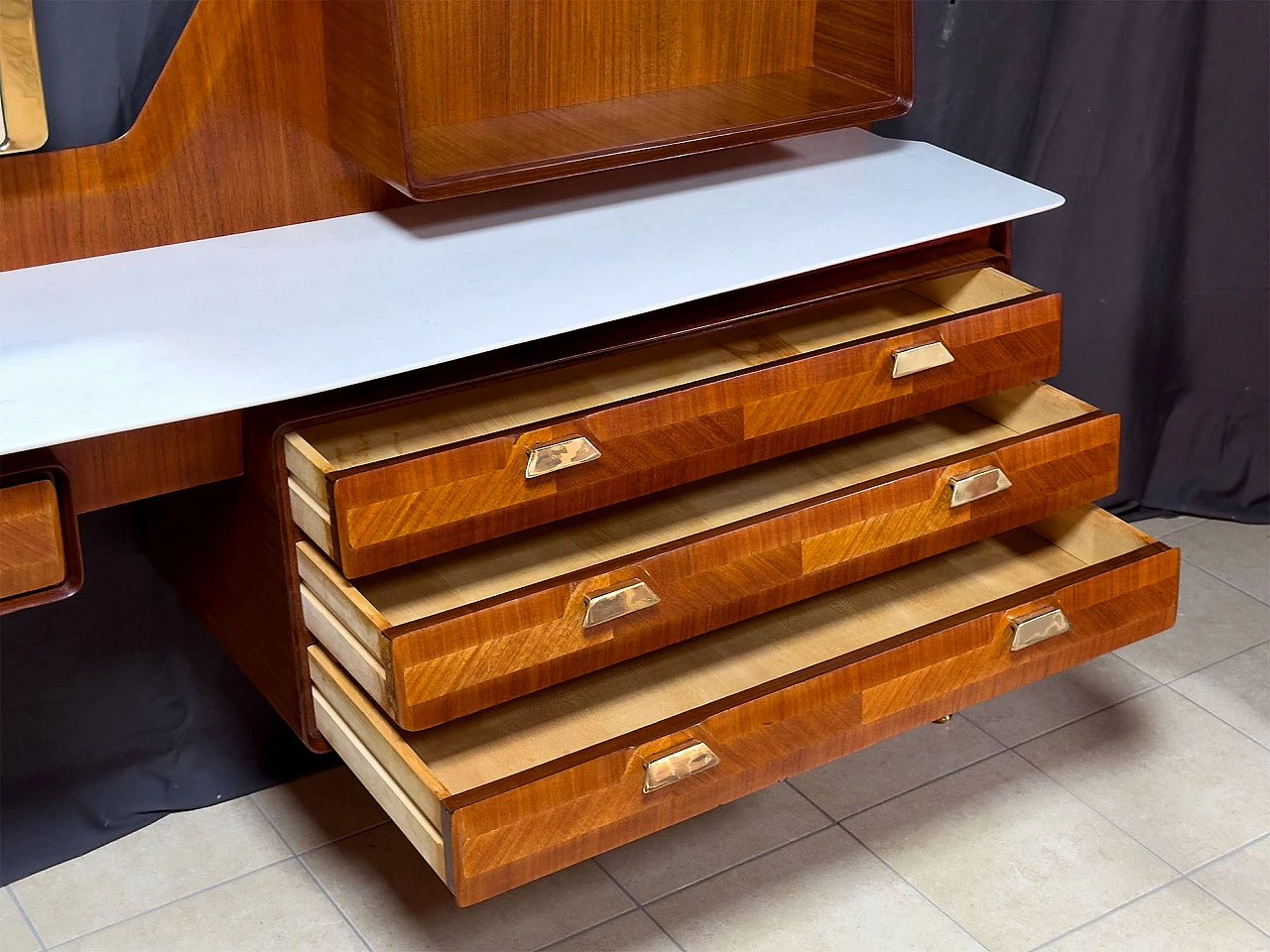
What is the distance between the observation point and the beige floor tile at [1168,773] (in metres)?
1.97

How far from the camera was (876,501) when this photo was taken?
1.61 meters

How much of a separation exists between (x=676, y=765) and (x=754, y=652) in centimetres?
25

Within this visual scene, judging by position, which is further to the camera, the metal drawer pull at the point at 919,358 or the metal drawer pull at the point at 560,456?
the metal drawer pull at the point at 919,358

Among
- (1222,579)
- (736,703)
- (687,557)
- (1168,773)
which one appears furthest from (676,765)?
(1222,579)

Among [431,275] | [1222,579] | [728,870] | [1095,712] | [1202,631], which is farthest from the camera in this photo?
[1222,579]

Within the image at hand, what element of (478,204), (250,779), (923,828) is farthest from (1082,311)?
(250,779)

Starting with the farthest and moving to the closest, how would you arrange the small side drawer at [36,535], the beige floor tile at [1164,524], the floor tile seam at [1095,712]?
the beige floor tile at [1164,524] → the floor tile seam at [1095,712] → the small side drawer at [36,535]

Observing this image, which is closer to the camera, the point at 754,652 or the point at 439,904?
the point at 754,652

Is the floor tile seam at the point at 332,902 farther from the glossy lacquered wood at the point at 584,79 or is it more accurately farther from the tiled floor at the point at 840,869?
the glossy lacquered wood at the point at 584,79

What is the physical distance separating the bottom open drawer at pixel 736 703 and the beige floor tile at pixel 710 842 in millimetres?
373

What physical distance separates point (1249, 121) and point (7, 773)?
211 cm

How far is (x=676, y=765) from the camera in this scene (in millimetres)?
1449

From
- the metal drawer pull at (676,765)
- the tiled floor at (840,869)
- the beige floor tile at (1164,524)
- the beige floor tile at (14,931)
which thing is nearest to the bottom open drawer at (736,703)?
the metal drawer pull at (676,765)

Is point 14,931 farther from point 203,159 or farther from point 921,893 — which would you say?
point 921,893
